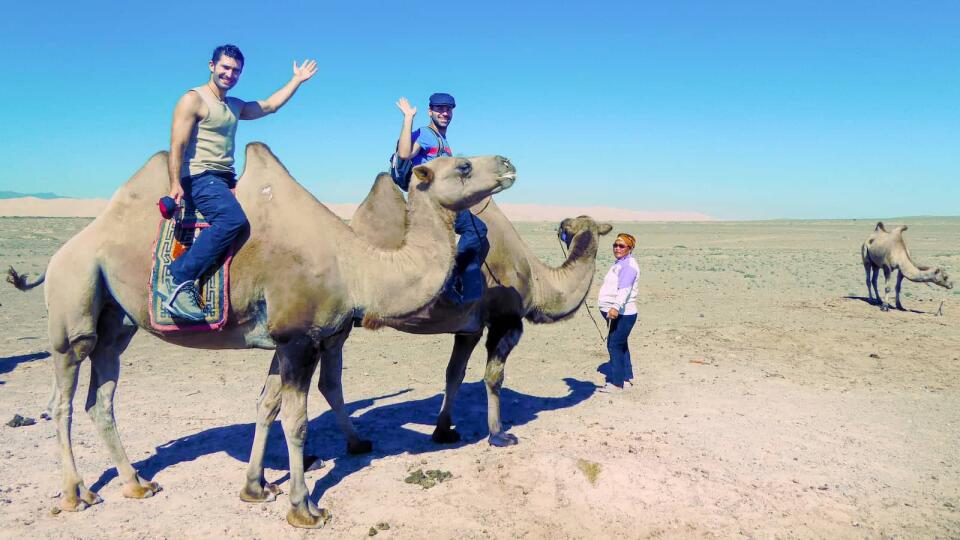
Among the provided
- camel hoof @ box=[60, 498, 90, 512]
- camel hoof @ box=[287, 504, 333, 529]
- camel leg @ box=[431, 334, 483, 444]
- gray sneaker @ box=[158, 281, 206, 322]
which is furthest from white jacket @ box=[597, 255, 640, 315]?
camel hoof @ box=[60, 498, 90, 512]

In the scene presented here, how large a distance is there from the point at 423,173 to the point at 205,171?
1.72 m

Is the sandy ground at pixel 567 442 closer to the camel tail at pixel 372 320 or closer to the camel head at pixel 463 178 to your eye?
the camel tail at pixel 372 320

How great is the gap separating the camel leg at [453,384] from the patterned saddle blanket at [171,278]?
287 centimetres

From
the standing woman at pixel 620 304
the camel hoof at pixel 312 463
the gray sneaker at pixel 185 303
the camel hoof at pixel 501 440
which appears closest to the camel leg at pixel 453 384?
the camel hoof at pixel 501 440

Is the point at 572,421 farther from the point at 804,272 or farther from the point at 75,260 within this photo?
the point at 804,272

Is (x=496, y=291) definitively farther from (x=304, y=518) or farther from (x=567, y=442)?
(x=304, y=518)

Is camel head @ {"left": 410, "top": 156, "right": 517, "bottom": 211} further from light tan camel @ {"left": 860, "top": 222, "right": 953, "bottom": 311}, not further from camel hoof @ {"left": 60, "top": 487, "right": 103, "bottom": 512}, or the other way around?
light tan camel @ {"left": 860, "top": 222, "right": 953, "bottom": 311}

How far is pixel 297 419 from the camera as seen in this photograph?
215 inches

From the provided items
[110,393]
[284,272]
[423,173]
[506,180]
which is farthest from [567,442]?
[110,393]

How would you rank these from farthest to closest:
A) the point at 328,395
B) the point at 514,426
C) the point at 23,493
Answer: the point at 514,426 → the point at 328,395 → the point at 23,493

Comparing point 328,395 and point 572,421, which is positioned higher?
point 328,395

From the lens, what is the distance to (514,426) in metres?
7.95

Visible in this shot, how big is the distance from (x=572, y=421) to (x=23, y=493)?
220 inches

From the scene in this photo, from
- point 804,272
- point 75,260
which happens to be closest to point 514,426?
point 75,260
